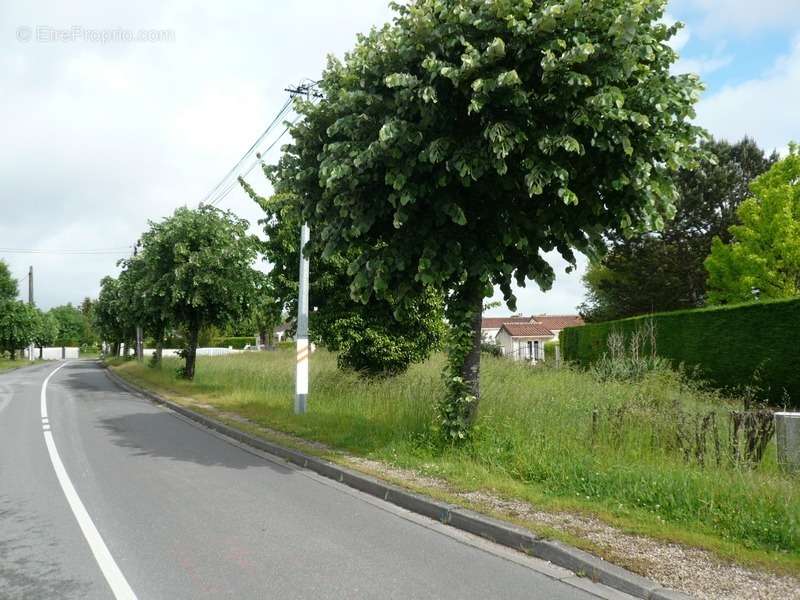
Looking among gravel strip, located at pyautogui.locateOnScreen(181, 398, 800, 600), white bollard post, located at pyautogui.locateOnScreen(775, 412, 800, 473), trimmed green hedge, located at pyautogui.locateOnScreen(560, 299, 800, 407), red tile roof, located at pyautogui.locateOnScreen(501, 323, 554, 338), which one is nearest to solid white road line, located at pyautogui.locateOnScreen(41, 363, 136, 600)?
gravel strip, located at pyautogui.locateOnScreen(181, 398, 800, 600)

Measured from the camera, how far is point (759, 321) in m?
14.4

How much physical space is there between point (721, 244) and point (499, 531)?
98.0ft

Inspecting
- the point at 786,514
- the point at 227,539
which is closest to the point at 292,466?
the point at 227,539

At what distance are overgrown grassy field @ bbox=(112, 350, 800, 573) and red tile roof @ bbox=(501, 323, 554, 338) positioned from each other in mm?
53771

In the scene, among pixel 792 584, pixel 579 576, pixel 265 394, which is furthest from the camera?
pixel 265 394

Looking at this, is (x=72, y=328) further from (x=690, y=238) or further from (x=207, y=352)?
(x=690, y=238)

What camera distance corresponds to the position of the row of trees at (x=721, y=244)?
90.4 ft

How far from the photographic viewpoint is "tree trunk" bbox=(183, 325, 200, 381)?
22844 mm

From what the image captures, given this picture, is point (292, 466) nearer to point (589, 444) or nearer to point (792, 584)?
point (589, 444)

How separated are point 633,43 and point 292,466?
23.3ft

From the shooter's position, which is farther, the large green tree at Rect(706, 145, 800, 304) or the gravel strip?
the large green tree at Rect(706, 145, 800, 304)

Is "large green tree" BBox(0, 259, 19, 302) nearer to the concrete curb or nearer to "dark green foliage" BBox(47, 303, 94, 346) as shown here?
"dark green foliage" BBox(47, 303, 94, 346)

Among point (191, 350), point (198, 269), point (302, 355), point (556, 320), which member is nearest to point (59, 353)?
point (556, 320)

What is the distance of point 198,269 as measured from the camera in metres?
20.9
